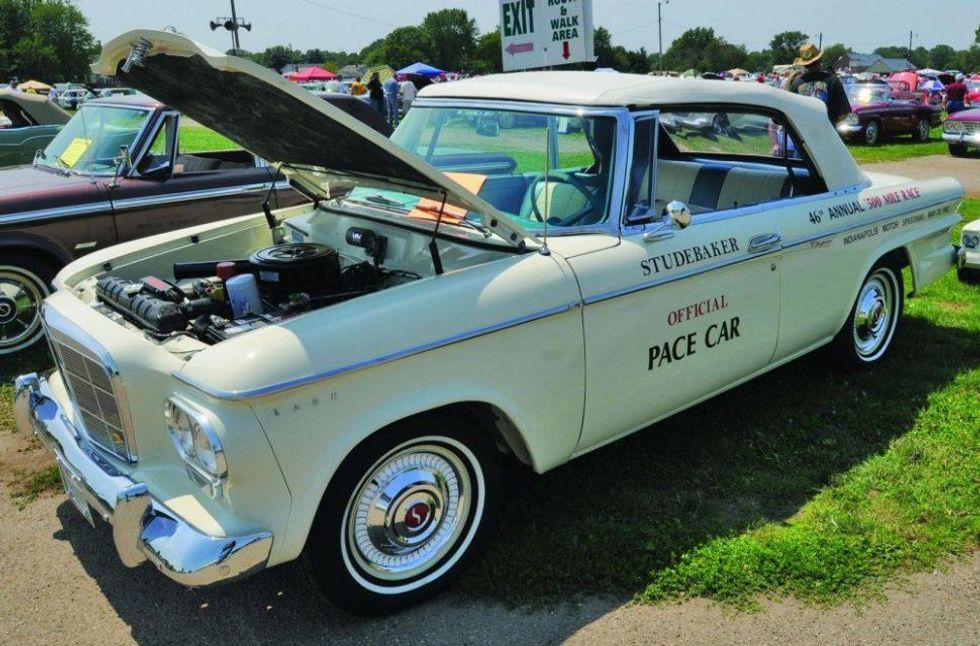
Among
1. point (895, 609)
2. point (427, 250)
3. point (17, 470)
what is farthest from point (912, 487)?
point (17, 470)

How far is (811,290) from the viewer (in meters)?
4.13

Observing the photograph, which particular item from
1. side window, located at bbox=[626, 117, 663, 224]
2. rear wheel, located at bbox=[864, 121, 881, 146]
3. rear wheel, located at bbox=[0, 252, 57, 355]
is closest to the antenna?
side window, located at bbox=[626, 117, 663, 224]

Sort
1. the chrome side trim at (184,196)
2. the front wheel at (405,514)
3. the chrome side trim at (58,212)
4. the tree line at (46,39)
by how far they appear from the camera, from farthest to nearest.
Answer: the tree line at (46,39) < the chrome side trim at (184,196) < the chrome side trim at (58,212) < the front wheel at (405,514)

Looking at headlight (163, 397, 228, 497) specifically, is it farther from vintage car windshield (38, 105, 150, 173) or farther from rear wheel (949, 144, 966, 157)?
rear wheel (949, 144, 966, 157)

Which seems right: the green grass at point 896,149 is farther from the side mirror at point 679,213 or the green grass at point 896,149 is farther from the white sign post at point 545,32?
the side mirror at point 679,213

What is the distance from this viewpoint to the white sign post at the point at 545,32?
31.1 feet

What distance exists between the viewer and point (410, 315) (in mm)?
2742

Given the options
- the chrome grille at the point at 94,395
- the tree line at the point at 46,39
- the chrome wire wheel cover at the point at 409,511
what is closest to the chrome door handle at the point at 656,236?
the chrome wire wheel cover at the point at 409,511

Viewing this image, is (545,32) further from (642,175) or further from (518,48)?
(642,175)

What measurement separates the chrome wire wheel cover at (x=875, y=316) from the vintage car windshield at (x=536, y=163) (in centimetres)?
207

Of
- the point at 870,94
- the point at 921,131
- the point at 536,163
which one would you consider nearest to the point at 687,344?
the point at 536,163

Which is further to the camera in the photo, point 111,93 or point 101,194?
point 111,93

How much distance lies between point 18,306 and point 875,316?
18.5 ft

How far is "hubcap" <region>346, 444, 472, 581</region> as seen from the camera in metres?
2.82
